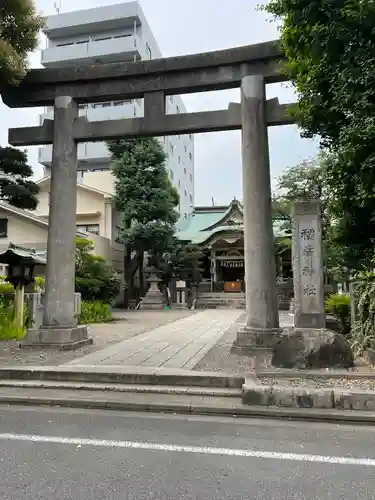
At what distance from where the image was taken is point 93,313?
16578 mm

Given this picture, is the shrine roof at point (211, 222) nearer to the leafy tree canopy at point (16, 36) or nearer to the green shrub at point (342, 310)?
the green shrub at point (342, 310)

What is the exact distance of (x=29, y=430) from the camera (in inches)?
181

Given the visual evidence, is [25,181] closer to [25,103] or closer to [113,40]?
[25,103]

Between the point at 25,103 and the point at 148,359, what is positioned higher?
the point at 25,103

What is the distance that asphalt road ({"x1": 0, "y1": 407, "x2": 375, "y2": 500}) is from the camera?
3.18m

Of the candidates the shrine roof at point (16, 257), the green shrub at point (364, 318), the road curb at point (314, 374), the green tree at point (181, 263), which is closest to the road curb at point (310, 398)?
the road curb at point (314, 374)

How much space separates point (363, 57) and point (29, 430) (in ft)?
20.9

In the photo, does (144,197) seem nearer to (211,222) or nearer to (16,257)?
(211,222)

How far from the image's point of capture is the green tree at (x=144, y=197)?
24219mm

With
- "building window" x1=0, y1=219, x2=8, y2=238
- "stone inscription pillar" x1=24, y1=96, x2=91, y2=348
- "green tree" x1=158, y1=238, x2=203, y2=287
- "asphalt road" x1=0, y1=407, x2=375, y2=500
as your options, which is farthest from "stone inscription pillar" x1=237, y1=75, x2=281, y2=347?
"building window" x1=0, y1=219, x2=8, y2=238

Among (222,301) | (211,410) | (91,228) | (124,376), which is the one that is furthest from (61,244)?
(222,301)

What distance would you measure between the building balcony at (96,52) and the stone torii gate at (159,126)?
2861cm

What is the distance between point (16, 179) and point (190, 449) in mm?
10276

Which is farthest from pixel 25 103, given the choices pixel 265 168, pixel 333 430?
pixel 333 430
